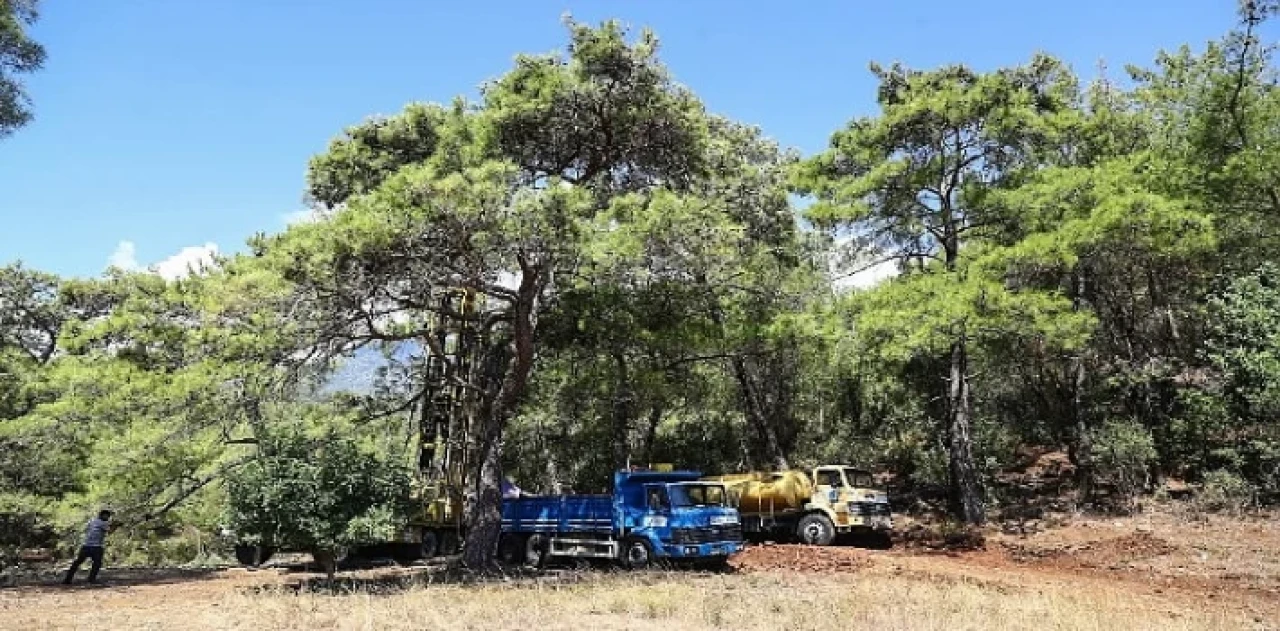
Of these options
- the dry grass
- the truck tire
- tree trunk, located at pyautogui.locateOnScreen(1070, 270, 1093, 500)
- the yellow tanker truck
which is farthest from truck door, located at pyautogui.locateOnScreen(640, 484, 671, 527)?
tree trunk, located at pyautogui.locateOnScreen(1070, 270, 1093, 500)

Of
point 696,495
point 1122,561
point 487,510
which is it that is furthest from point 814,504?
Result: point 487,510

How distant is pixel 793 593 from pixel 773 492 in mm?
8548

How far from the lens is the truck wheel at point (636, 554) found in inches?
643

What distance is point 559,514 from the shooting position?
17.6m

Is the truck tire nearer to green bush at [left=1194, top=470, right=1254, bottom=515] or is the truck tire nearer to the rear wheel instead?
the rear wheel

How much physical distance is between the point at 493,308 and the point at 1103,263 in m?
14.9

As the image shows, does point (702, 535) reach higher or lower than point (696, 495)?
lower

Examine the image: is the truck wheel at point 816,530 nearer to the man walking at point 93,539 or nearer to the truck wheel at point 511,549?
the truck wheel at point 511,549

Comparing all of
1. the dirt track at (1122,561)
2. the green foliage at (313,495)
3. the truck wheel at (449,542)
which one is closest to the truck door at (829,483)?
the dirt track at (1122,561)

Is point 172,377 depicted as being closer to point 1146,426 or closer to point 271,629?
point 271,629

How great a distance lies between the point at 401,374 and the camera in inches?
779

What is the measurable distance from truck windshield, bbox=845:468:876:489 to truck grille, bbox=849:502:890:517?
498 millimetres

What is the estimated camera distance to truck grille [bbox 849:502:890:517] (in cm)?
2027

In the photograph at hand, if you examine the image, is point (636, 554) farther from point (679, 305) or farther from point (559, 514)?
point (679, 305)
